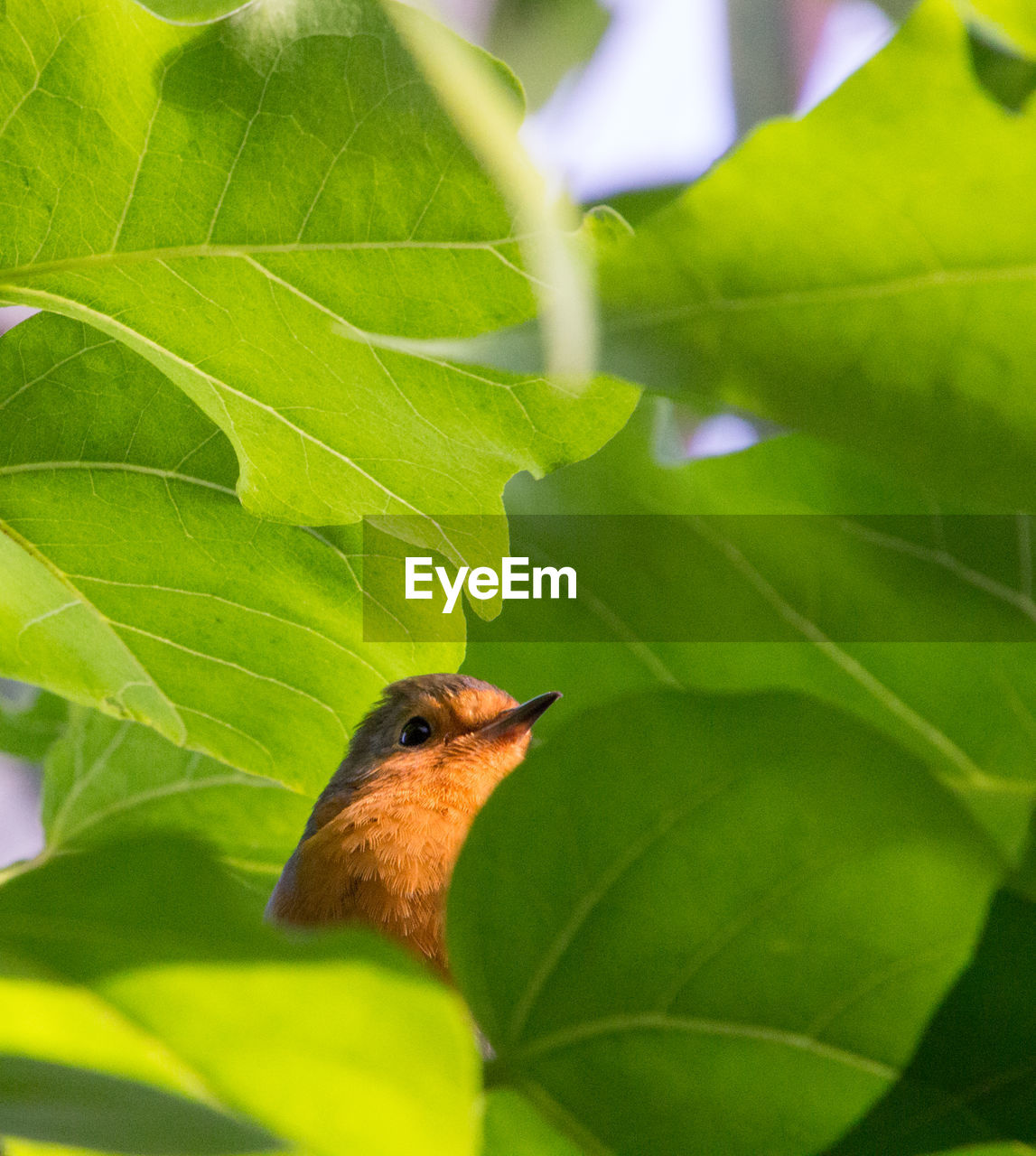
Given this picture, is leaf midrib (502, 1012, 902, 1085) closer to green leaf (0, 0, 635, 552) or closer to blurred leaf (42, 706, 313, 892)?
green leaf (0, 0, 635, 552)

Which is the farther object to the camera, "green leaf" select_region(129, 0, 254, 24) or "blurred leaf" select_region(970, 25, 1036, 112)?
"green leaf" select_region(129, 0, 254, 24)

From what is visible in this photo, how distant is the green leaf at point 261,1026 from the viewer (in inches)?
14.2

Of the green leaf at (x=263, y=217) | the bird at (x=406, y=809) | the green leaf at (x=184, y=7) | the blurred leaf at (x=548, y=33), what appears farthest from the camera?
the blurred leaf at (x=548, y=33)

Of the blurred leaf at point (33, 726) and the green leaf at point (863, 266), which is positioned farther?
the blurred leaf at point (33, 726)

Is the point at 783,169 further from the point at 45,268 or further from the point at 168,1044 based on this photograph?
the point at 45,268

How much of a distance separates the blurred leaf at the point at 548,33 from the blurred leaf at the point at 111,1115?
373 cm

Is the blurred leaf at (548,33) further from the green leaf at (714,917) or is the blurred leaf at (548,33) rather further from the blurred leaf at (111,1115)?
the blurred leaf at (111,1115)

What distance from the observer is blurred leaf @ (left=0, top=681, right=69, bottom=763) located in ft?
5.32

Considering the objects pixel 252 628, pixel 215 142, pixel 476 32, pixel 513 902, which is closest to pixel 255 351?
pixel 215 142

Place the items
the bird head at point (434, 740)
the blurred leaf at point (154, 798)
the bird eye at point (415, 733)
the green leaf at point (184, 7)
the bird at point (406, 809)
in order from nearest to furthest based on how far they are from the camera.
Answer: the green leaf at point (184, 7) < the blurred leaf at point (154, 798) < the bird at point (406, 809) < the bird head at point (434, 740) < the bird eye at point (415, 733)

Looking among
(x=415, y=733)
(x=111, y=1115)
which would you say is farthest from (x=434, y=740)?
(x=111, y=1115)

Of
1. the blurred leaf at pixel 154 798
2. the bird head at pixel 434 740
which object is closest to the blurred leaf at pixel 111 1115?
the blurred leaf at pixel 154 798

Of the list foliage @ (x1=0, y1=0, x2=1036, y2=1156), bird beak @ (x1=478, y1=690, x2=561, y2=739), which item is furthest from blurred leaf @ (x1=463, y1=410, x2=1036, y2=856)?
bird beak @ (x1=478, y1=690, x2=561, y2=739)

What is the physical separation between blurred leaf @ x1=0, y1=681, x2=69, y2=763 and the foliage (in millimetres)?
788
